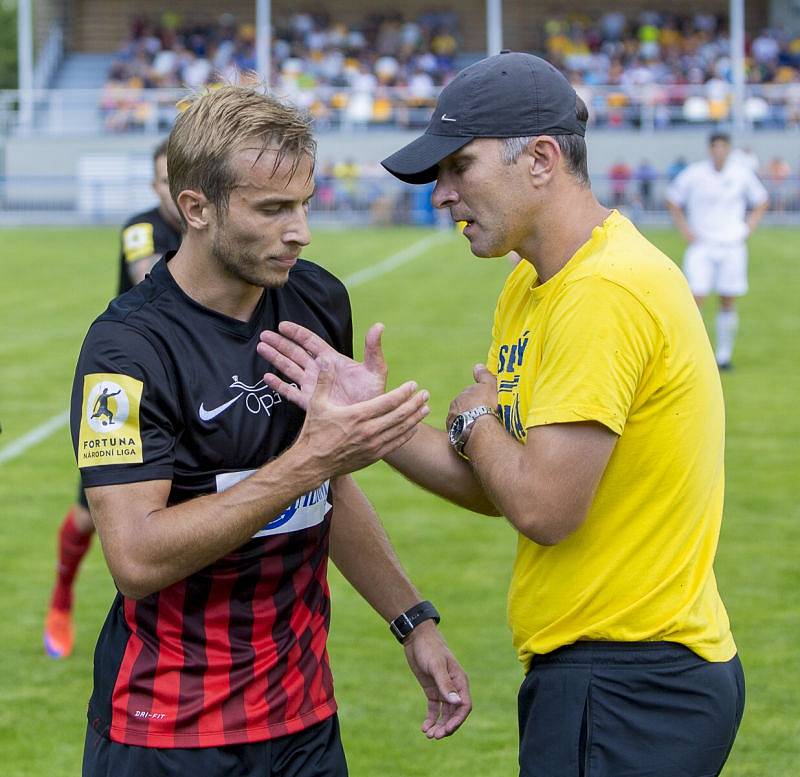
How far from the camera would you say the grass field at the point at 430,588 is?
585 centimetres

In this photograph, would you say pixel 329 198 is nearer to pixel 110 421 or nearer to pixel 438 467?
pixel 438 467

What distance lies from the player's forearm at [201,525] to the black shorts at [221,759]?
17.5 inches

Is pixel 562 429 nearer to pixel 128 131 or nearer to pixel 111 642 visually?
pixel 111 642

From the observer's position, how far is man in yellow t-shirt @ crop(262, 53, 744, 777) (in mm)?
2977

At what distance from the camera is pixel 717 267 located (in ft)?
52.7

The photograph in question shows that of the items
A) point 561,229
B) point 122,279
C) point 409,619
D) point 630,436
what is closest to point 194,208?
point 561,229

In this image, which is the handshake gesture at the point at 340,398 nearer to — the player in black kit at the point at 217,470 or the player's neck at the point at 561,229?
the player in black kit at the point at 217,470

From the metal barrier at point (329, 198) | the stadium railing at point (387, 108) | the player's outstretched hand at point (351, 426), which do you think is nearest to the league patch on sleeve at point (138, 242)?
the player's outstretched hand at point (351, 426)

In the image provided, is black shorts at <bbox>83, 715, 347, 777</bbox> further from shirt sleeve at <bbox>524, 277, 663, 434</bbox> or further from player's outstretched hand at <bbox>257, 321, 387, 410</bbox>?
shirt sleeve at <bbox>524, 277, 663, 434</bbox>

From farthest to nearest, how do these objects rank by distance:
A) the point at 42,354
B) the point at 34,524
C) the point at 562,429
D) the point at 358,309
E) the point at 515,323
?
the point at 358,309 → the point at 42,354 → the point at 34,524 → the point at 515,323 → the point at 562,429

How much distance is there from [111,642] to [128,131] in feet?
133

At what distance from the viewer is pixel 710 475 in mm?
3146

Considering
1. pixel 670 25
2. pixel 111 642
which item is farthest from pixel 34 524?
pixel 670 25

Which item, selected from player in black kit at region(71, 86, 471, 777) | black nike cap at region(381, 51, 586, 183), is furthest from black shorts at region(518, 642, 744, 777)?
black nike cap at region(381, 51, 586, 183)
